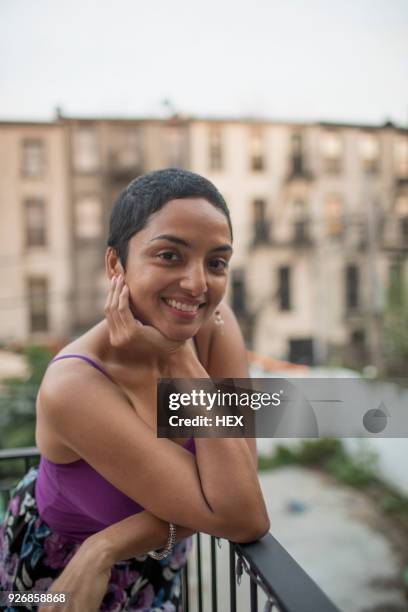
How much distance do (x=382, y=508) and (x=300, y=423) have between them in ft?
37.1

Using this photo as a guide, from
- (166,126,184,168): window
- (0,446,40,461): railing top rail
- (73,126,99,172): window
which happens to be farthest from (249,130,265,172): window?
(0,446,40,461): railing top rail

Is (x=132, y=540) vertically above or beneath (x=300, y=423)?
beneath

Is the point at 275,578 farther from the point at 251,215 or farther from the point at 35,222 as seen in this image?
the point at 251,215

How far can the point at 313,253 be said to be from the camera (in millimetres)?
21547

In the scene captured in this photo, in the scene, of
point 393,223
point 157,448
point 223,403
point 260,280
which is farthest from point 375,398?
point 393,223

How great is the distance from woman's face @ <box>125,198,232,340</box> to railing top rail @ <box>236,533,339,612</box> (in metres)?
0.51

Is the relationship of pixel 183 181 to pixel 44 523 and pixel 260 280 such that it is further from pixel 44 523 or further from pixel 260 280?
pixel 260 280

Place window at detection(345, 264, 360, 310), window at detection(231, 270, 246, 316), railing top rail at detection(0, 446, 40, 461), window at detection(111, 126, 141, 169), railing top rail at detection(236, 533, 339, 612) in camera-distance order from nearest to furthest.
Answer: railing top rail at detection(236, 533, 339, 612) < railing top rail at detection(0, 446, 40, 461) < window at detection(111, 126, 141, 169) < window at detection(231, 270, 246, 316) < window at detection(345, 264, 360, 310)

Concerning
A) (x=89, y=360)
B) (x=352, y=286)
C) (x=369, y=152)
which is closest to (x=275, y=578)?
(x=89, y=360)

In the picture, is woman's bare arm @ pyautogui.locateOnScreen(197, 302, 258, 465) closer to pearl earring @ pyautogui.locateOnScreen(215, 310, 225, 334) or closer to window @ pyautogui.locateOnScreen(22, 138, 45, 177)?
pearl earring @ pyautogui.locateOnScreen(215, 310, 225, 334)

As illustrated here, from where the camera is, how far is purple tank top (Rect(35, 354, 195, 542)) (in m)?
1.22

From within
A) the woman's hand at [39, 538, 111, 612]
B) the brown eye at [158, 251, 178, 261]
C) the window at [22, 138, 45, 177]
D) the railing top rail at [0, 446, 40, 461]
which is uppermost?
the window at [22, 138, 45, 177]

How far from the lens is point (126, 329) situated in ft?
3.85

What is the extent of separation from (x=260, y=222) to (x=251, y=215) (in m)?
0.49
